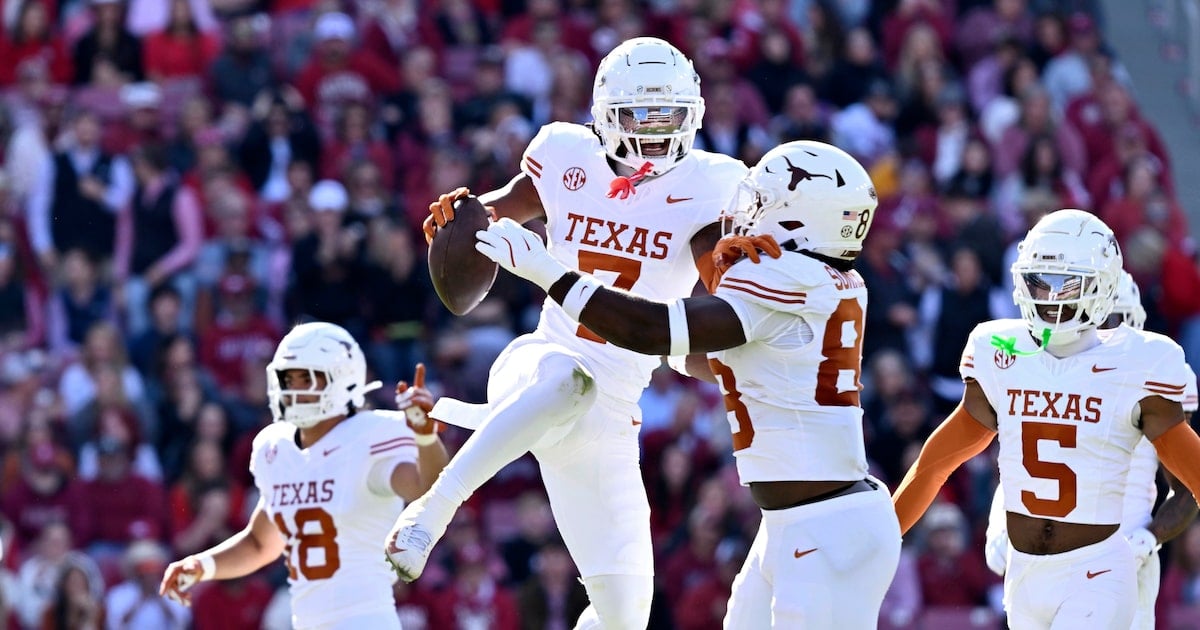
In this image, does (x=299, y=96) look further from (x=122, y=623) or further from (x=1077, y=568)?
(x=1077, y=568)

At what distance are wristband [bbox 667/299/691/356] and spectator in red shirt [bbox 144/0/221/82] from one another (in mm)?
8826

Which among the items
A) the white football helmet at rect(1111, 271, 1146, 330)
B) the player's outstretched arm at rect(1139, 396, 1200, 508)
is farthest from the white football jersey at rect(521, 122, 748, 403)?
the white football helmet at rect(1111, 271, 1146, 330)

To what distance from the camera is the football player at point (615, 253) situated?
7176mm

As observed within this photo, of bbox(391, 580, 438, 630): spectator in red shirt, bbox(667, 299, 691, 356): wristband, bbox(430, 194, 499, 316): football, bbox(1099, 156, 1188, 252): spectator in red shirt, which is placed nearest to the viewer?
bbox(667, 299, 691, 356): wristband

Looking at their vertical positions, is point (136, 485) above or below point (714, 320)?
below

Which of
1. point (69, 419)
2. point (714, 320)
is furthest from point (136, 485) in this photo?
point (714, 320)

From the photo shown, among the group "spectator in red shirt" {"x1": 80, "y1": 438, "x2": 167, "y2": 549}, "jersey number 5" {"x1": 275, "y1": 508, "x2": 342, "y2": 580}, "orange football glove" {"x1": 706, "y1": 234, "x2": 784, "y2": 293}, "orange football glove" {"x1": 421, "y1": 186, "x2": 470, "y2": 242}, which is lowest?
"spectator in red shirt" {"x1": 80, "y1": 438, "x2": 167, "y2": 549}

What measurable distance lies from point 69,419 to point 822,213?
7174mm

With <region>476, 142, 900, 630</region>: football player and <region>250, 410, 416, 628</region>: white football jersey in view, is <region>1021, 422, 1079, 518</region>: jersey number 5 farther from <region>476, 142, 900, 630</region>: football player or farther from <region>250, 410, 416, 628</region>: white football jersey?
<region>250, 410, 416, 628</region>: white football jersey

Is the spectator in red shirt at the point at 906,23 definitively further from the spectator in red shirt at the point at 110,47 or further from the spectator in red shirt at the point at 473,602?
the spectator in red shirt at the point at 473,602

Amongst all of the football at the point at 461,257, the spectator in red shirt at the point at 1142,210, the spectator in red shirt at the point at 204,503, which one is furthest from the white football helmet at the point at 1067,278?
the spectator in red shirt at the point at 1142,210

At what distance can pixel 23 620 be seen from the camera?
458 inches

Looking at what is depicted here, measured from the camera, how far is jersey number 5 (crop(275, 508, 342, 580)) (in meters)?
8.43

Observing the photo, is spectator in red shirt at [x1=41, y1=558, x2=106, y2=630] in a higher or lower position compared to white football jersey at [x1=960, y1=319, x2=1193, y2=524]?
lower
